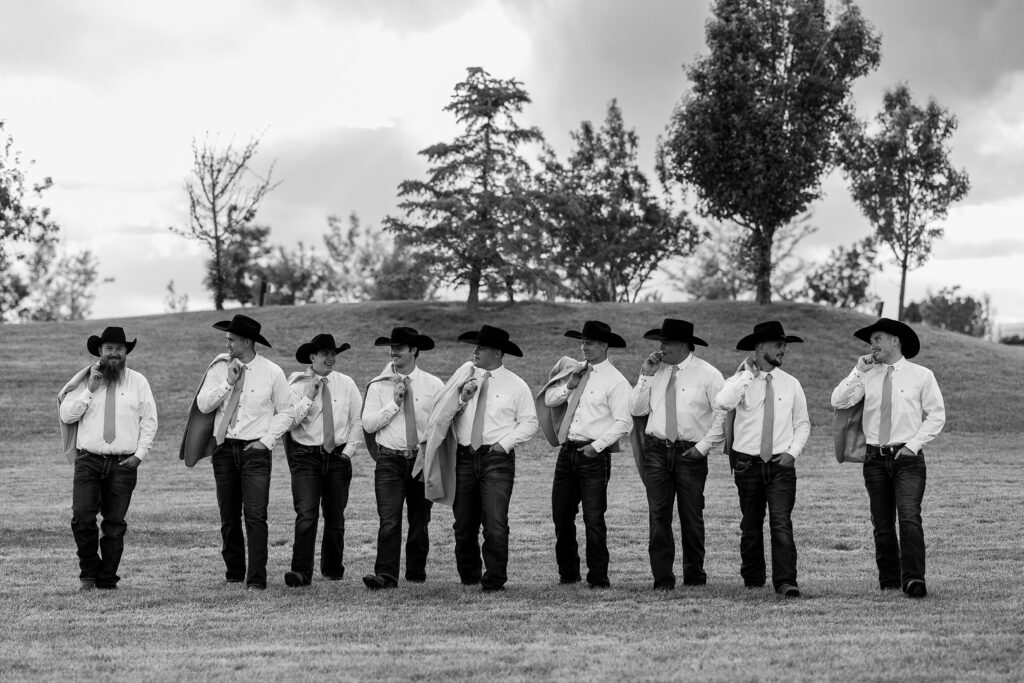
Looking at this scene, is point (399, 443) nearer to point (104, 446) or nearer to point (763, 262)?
point (104, 446)

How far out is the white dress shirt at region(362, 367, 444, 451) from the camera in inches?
452

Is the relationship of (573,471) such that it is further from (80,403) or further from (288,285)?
(288,285)

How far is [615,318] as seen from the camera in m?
42.8

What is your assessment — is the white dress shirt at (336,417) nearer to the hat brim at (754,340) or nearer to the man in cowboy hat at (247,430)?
the man in cowboy hat at (247,430)

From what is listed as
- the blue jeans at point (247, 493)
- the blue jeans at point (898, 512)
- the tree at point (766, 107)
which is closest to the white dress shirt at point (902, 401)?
the blue jeans at point (898, 512)

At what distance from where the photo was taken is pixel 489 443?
1123cm

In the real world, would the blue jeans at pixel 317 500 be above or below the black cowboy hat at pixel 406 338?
below

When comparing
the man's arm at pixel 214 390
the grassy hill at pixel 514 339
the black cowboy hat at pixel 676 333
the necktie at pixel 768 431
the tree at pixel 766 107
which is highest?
the tree at pixel 766 107

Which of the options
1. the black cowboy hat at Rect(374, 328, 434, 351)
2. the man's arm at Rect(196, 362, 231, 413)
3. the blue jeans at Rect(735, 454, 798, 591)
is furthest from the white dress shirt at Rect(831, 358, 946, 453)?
the man's arm at Rect(196, 362, 231, 413)

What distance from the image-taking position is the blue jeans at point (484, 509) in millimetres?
11039

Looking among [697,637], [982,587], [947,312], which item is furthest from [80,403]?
[947,312]

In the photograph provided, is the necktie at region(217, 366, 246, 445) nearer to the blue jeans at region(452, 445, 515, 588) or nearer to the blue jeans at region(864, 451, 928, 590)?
the blue jeans at region(452, 445, 515, 588)

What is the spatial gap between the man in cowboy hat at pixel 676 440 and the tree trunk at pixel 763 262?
33653mm

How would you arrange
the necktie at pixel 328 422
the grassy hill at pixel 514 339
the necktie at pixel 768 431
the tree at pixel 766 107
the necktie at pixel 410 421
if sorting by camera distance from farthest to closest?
the tree at pixel 766 107, the grassy hill at pixel 514 339, the necktie at pixel 328 422, the necktie at pixel 410 421, the necktie at pixel 768 431
